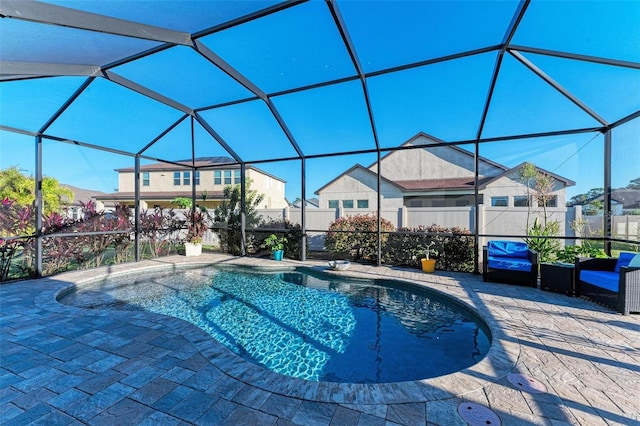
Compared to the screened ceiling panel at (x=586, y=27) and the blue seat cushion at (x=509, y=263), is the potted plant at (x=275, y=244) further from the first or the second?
the screened ceiling panel at (x=586, y=27)

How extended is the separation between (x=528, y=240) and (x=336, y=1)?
6.79 metres

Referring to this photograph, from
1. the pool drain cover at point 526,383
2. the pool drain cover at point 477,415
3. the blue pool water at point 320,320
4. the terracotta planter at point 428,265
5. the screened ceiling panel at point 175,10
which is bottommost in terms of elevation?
the blue pool water at point 320,320

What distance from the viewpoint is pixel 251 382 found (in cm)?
232

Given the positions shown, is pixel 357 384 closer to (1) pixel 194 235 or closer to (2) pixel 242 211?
(2) pixel 242 211

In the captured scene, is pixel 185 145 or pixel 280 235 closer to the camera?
pixel 185 145

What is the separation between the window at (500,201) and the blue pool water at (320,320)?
5.27 metres

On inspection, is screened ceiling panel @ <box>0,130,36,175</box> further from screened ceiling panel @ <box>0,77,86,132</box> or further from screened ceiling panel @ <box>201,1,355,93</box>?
screened ceiling panel @ <box>201,1,355,93</box>

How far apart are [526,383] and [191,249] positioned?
954 centimetres

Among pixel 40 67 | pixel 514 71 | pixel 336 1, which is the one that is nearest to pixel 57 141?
pixel 40 67

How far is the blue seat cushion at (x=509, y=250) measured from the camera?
591 centimetres

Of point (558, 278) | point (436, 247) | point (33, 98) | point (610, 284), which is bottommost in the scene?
point (558, 278)

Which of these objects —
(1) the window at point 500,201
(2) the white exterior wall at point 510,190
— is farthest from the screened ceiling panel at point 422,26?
(1) the window at point 500,201

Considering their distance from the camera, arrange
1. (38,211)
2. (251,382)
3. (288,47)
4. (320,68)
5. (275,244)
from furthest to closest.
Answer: (275,244), (38,211), (320,68), (288,47), (251,382)

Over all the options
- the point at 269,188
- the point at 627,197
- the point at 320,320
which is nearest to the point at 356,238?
the point at 320,320
